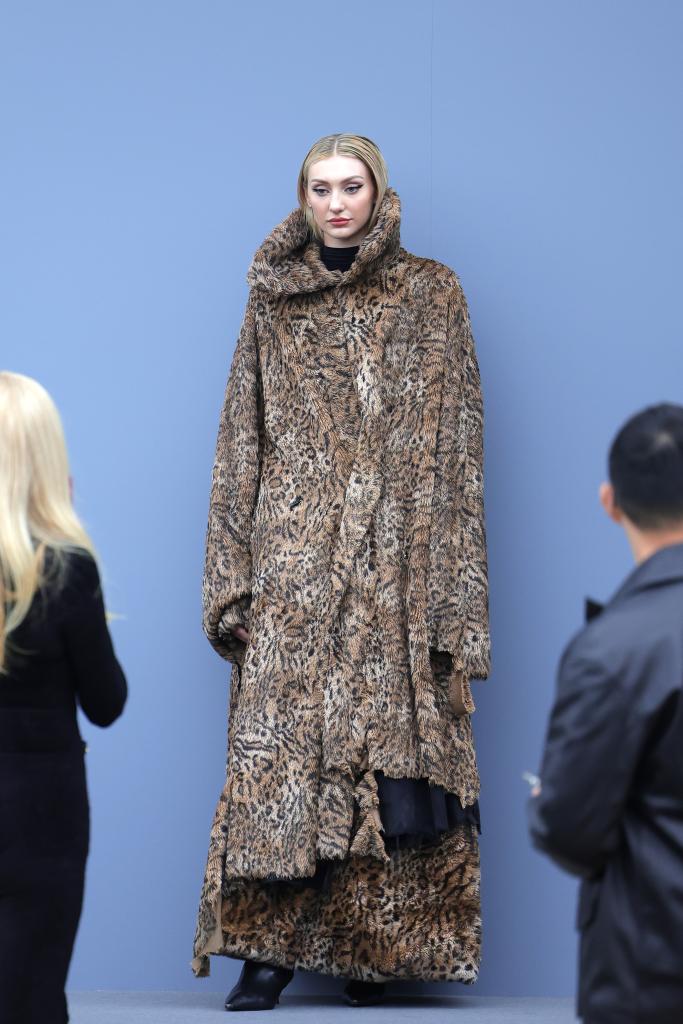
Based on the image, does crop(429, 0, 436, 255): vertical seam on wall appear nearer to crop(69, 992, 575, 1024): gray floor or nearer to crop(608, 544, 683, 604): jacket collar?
crop(69, 992, 575, 1024): gray floor

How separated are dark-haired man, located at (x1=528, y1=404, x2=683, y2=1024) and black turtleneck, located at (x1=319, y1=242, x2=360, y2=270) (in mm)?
2266

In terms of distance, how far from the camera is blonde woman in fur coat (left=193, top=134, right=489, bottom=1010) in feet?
12.2

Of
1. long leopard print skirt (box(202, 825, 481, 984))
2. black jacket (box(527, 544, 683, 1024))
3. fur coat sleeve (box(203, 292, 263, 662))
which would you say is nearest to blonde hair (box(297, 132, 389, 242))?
fur coat sleeve (box(203, 292, 263, 662))

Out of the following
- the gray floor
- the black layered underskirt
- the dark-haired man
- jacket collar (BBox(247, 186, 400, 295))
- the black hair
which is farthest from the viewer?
jacket collar (BBox(247, 186, 400, 295))

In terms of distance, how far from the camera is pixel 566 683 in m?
1.82

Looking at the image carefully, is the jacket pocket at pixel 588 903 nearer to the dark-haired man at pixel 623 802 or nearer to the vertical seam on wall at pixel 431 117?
the dark-haired man at pixel 623 802

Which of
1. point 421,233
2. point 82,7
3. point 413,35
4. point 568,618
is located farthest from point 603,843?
point 82,7

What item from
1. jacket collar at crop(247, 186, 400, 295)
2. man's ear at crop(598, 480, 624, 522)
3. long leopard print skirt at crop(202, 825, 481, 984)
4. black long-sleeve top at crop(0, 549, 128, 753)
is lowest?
long leopard print skirt at crop(202, 825, 481, 984)

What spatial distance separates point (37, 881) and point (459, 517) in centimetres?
173

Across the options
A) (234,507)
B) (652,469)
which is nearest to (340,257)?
(234,507)

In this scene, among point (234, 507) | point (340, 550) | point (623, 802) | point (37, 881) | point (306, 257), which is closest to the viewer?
point (623, 802)

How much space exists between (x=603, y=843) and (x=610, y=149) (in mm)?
2749

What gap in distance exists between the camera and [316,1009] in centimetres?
373

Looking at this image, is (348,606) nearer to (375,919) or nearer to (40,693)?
(375,919)
